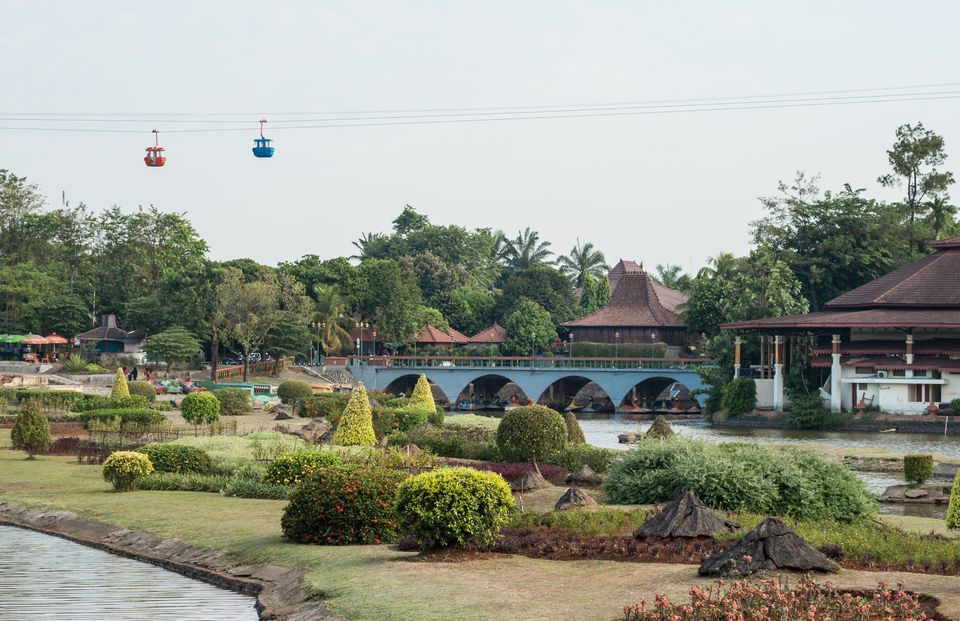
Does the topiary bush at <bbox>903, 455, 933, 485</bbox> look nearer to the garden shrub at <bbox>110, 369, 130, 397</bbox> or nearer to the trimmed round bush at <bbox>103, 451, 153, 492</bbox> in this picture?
the trimmed round bush at <bbox>103, 451, 153, 492</bbox>

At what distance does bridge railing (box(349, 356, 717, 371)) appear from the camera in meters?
85.7

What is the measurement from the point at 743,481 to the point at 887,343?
5432 centimetres

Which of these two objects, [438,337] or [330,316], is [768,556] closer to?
[330,316]

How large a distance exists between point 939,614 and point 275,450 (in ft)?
71.7

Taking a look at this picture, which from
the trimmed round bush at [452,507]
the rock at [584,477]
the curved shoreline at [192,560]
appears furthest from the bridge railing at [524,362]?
the trimmed round bush at [452,507]

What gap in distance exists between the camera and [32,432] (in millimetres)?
33906

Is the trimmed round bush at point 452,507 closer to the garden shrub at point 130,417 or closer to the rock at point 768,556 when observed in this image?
the rock at point 768,556

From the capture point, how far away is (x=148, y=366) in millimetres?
85438

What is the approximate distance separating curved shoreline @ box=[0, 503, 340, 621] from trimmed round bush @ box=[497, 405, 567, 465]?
11.8 m

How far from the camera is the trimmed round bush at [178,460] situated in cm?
2783

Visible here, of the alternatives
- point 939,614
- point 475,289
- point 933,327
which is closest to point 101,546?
point 939,614

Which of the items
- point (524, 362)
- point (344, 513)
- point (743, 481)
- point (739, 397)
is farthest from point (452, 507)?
point (524, 362)

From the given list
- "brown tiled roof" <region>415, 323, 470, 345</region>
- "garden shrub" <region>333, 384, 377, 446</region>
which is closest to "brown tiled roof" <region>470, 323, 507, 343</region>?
"brown tiled roof" <region>415, 323, 470, 345</region>

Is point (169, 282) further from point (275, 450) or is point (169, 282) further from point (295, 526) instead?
point (295, 526)
